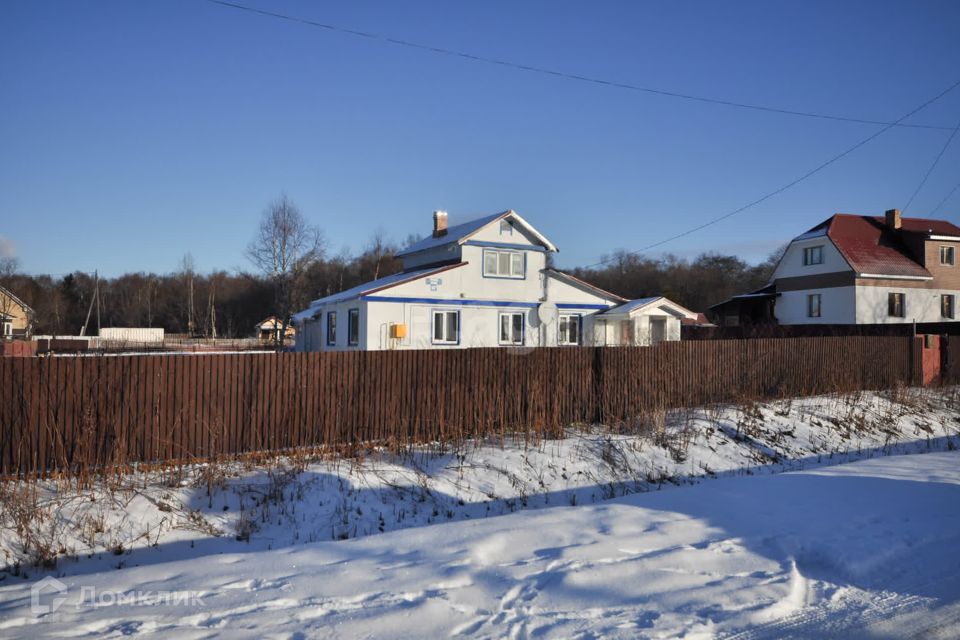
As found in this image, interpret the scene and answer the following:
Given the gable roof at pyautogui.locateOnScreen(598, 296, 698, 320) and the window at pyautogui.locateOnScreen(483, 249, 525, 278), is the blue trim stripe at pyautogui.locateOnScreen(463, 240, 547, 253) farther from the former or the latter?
the gable roof at pyautogui.locateOnScreen(598, 296, 698, 320)

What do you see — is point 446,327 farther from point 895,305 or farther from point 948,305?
point 948,305

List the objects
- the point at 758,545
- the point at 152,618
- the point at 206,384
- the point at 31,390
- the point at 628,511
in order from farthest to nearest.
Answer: the point at 206,384
the point at 31,390
the point at 628,511
the point at 758,545
the point at 152,618

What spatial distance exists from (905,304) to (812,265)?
17.1ft

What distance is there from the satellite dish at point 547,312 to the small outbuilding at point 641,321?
2451mm

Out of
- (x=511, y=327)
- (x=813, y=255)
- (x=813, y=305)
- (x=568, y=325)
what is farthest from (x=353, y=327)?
(x=813, y=255)

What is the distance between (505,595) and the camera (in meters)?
4.38

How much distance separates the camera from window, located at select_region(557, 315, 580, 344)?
1079 inches

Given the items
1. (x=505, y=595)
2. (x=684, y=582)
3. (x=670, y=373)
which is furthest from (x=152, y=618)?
(x=670, y=373)

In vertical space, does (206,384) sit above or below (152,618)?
above

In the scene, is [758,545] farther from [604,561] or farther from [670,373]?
[670,373]

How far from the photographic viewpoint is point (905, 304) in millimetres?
34312

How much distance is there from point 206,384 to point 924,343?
19.8 meters

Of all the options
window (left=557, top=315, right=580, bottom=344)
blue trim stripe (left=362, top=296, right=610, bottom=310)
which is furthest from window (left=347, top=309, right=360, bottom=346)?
window (left=557, top=315, right=580, bottom=344)

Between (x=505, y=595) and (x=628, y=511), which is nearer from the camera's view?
(x=505, y=595)
